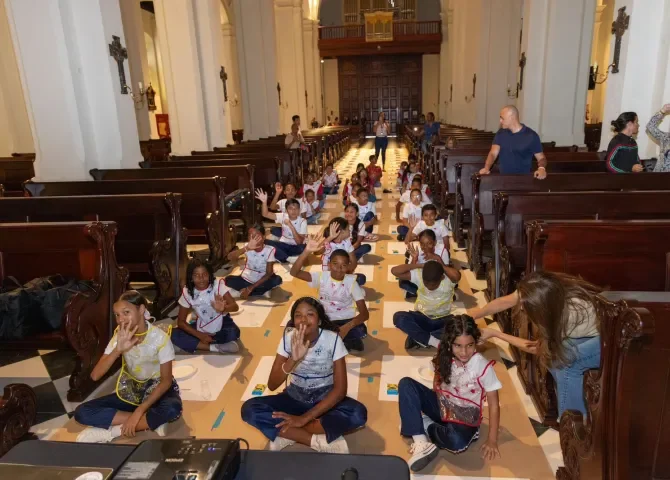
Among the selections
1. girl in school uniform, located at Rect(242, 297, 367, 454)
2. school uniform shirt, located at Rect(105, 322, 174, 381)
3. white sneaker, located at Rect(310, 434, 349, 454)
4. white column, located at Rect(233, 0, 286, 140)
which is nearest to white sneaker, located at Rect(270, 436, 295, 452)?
girl in school uniform, located at Rect(242, 297, 367, 454)

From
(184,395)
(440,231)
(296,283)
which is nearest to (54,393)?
(184,395)

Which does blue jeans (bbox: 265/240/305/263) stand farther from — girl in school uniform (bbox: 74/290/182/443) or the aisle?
girl in school uniform (bbox: 74/290/182/443)

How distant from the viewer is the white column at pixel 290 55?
71.2ft

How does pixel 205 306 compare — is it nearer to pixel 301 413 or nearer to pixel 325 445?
pixel 301 413

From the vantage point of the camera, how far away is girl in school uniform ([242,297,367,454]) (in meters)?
2.68

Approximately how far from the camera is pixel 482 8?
15.3 m

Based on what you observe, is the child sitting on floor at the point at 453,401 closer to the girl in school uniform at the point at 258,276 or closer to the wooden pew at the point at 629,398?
the wooden pew at the point at 629,398

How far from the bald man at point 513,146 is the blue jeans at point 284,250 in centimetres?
249

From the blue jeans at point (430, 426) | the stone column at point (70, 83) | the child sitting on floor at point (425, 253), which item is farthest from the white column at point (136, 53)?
the blue jeans at point (430, 426)

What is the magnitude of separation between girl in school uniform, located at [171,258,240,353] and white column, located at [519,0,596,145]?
7706 millimetres

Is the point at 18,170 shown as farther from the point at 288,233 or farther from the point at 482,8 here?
the point at 482,8

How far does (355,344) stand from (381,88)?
26.9m

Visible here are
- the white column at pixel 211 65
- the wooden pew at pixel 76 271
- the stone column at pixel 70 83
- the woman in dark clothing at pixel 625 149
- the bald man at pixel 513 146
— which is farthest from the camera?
the white column at pixel 211 65

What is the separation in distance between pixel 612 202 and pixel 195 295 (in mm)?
3483
